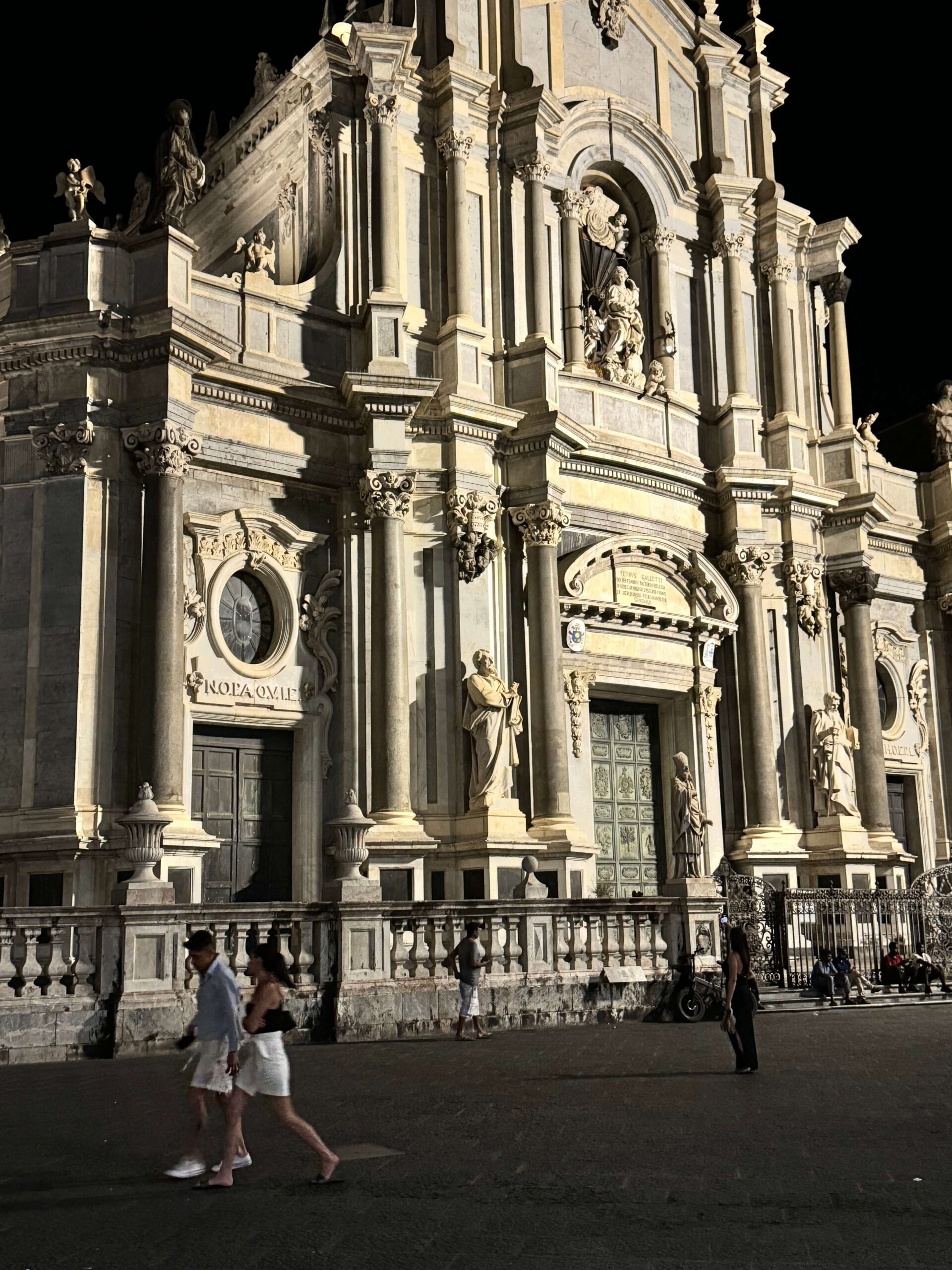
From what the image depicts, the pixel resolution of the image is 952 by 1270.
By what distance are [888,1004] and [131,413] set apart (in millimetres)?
14614

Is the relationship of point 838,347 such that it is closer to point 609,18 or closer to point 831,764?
point 609,18

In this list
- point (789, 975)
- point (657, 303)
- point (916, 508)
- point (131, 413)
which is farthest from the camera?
point (916, 508)

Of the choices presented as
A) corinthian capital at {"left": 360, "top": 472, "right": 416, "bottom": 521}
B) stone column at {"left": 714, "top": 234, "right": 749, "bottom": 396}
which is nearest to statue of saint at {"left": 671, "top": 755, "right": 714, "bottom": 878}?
corinthian capital at {"left": 360, "top": 472, "right": 416, "bottom": 521}

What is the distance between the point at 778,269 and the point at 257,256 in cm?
1158

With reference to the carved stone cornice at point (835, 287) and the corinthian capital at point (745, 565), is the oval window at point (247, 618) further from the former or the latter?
the carved stone cornice at point (835, 287)

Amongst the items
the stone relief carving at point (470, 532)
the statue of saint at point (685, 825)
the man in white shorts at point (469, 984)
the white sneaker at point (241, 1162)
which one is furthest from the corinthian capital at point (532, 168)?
the white sneaker at point (241, 1162)

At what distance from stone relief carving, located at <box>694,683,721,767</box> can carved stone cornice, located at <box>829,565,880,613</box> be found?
4538 millimetres

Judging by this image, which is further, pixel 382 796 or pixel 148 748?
pixel 382 796

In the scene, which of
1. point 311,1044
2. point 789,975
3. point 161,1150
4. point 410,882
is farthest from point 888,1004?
point 161,1150

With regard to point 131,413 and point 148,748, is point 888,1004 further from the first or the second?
point 131,413

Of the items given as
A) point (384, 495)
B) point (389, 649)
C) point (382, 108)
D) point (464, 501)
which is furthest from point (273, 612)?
point (382, 108)

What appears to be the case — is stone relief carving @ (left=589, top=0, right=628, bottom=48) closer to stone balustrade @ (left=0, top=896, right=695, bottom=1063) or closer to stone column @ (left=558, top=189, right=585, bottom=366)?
stone column @ (left=558, top=189, right=585, bottom=366)

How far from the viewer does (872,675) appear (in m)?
29.0

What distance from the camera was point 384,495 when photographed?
22.9 meters
